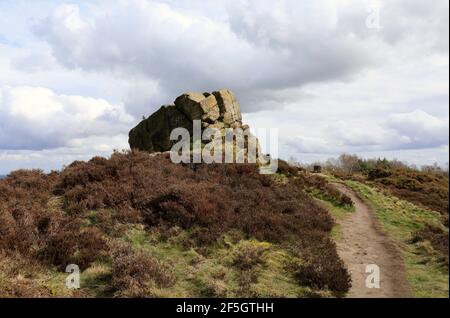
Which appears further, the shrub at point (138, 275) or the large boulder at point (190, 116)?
the large boulder at point (190, 116)

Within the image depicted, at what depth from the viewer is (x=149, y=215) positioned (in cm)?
1636

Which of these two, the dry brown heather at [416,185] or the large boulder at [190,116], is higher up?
the large boulder at [190,116]

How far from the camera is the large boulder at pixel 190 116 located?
3180 cm

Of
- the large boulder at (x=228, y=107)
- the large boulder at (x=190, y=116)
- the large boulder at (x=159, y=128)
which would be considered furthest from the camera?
the large boulder at (x=159, y=128)

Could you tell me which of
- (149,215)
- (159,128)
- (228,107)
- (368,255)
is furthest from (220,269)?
(159,128)

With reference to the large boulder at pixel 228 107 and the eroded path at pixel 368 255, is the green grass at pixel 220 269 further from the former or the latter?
the large boulder at pixel 228 107

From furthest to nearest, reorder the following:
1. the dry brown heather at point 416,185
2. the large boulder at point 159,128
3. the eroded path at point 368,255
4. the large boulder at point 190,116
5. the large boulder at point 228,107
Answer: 1. the large boulder at point 159,128
2. the large boulder at point 228,107
3. the large boulder at point 190,116
4. the dry brown heather at point 416,185
5. the eroded path at point 368,255

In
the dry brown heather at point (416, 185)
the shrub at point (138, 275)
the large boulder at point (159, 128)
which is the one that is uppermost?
the large boulder at point (159, 128)

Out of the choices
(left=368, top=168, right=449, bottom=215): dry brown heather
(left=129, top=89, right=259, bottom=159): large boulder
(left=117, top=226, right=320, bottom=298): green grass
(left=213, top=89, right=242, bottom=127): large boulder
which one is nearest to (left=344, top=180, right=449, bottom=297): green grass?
(left=368, top=168, right=449, bottom=215): dry brown heather

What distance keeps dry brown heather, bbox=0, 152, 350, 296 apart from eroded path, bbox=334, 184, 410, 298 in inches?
19.6

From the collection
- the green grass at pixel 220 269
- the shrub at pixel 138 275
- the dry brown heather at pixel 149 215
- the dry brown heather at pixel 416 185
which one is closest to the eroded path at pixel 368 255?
the dry brown heather at pixel 149 215

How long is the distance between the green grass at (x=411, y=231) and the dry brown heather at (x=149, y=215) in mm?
1850
